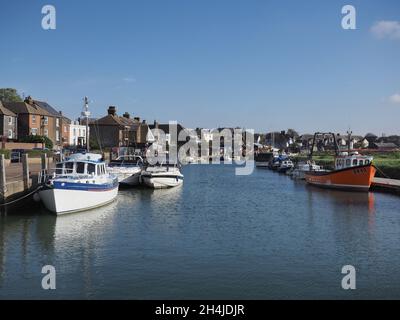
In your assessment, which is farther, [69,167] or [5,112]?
[5,112]

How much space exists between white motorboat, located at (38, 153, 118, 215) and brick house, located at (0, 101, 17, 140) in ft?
145

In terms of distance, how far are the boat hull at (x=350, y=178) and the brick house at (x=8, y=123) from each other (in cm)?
4957

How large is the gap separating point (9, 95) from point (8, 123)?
47452 mm

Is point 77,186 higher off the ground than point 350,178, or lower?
higher

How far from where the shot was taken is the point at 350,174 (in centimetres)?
4994

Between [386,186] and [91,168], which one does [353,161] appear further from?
[91,168]

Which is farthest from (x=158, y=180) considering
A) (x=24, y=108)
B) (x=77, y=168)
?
(x=24, y=108)

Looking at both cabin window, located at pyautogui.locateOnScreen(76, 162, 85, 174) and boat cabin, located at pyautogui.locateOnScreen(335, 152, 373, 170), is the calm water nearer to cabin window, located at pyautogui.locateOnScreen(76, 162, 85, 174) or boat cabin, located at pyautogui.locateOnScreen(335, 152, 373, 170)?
cabin window, located at pyautogui.locateOnScreen(76, 162, 85, 174)

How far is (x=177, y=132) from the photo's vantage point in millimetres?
166000

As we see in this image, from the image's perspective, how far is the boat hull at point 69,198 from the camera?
1217 inches

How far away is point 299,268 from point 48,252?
11.8 meters
